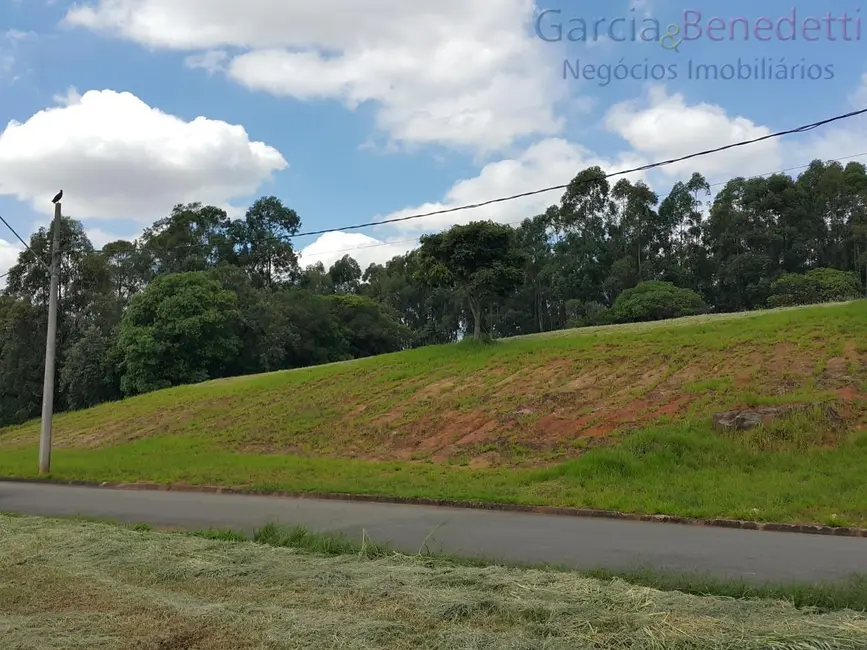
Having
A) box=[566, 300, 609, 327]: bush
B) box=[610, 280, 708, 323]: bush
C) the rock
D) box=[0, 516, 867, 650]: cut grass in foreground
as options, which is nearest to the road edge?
box=[0, 516, 867, 650]: cut grass in foreground

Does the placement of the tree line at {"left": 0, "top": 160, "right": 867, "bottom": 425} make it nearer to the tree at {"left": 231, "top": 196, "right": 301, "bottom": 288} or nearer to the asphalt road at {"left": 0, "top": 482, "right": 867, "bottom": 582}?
the tree at {"left": 231, "top": 196, "right": 301, "bottom": 288}

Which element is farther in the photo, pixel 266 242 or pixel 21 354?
pixel 266 242

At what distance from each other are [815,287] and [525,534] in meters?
45.9

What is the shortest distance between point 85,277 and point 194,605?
2293 inches

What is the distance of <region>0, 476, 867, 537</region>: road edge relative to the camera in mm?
10000

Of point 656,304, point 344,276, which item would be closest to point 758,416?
point 656,304

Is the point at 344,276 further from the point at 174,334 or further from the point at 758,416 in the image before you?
the point at 758,416

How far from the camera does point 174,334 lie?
5088 cm

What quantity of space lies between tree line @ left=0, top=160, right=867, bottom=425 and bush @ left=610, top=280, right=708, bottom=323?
0.52 feet

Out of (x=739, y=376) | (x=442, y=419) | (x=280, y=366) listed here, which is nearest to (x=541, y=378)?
(x=442, y=419)

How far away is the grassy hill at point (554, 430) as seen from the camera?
13188 millimetres

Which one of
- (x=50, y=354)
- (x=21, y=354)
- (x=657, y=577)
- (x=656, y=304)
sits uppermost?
(x=656, y=304)

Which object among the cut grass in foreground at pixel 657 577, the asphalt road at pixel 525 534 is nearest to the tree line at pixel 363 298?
the asphalt road at pixel 525 534

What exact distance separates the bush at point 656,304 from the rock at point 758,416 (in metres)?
37.3
